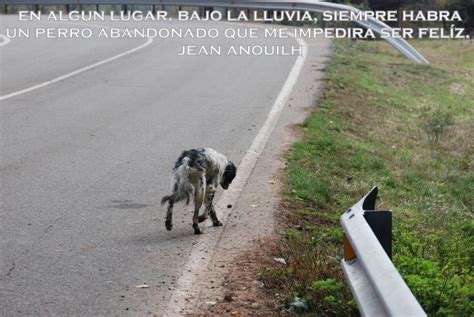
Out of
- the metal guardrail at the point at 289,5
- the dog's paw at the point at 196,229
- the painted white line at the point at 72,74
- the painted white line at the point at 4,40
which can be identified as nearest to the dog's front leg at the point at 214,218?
the dog's paw at the point at 196,229

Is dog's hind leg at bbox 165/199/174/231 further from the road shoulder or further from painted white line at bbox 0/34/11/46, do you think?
painted white line at bbox 0/34/11/46

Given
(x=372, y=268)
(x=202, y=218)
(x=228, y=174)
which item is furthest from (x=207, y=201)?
(x=372, y=268)

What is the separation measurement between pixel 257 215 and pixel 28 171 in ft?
9.19

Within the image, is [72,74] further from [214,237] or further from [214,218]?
[214,237]

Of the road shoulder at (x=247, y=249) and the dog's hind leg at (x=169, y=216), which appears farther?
the dog's hind leg at (x=169, y=216)

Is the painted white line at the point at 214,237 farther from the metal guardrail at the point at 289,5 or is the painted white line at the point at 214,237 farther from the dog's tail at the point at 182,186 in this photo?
the metal guardrail at the point at 289,5

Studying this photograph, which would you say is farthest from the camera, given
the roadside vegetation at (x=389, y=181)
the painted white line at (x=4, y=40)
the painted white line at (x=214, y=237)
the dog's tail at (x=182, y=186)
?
the painted white line at (x=4, y=40)

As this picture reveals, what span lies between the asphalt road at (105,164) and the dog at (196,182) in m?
0.14

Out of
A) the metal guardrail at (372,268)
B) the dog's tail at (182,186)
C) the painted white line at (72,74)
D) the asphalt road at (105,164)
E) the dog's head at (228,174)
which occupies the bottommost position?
the painted white line at (72,74)

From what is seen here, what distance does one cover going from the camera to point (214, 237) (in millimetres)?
7871

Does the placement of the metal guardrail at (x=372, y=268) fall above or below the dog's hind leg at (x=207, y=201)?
above

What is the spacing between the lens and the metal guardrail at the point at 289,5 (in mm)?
27141

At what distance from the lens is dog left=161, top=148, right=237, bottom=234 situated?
7848 mm

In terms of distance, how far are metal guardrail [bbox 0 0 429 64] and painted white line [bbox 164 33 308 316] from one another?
11.6 meters
